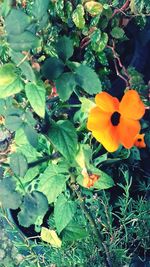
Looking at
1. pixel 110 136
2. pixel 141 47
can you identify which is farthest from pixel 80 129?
pixel 141 47

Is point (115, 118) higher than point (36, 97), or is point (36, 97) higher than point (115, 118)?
point (36, 97)

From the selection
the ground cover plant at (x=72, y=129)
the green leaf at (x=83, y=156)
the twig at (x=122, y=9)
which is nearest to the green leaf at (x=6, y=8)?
the ground cover plant at (x=72, y=129)

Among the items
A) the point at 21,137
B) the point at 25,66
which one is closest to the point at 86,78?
the point at 25,66

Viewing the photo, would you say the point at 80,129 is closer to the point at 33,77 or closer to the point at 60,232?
the point at 60,232

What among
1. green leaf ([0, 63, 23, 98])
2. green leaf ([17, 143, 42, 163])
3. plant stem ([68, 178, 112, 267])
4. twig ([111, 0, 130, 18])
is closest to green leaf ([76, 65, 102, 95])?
green leaf ([0, 63, 23, 98])

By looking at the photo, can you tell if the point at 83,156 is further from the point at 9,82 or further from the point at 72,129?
the point at 9,82

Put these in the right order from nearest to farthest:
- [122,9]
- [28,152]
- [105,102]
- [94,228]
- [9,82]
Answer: [9,82]
[105,102]
[94,228]
[28,152]
[122,9]

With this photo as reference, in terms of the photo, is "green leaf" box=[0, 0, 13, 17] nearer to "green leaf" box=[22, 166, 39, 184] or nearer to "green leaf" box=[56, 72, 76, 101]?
"green leaf" box=[56, 72, 76, 101]
